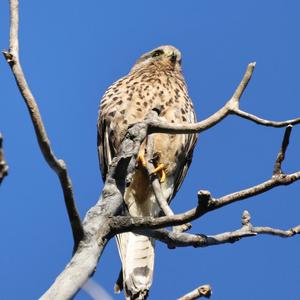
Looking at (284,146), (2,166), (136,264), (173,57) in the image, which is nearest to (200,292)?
(284,146)

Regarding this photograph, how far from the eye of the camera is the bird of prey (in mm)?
5508

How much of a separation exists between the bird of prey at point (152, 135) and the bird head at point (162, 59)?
288mm

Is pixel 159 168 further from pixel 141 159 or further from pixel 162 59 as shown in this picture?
pixel 162 59

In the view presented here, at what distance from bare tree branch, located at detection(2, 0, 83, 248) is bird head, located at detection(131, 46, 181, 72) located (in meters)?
4.63

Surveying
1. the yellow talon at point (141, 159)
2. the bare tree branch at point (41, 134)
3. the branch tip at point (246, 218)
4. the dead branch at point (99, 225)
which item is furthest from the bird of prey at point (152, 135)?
the bare tree branch at point (41, 134)

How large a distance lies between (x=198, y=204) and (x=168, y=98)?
3.73m

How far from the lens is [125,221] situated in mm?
2732

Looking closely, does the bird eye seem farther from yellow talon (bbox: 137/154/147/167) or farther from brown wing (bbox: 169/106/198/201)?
yellow talon (bbox: 137/154/147/167)

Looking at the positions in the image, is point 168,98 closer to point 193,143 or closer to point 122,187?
point 193,143

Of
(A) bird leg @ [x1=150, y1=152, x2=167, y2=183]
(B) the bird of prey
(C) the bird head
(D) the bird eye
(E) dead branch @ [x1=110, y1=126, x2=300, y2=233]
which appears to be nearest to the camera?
(E) dead branch @ [x1=110, y1=126, x2=300, y2=233]

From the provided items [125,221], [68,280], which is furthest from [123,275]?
[68,280]

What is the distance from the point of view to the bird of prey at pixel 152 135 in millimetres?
5508

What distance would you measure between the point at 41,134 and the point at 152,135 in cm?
294

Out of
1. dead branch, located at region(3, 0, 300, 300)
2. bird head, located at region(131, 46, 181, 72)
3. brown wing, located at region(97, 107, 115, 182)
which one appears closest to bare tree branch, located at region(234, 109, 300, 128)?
dead branch, located at region(3, 0, 300, 300)
